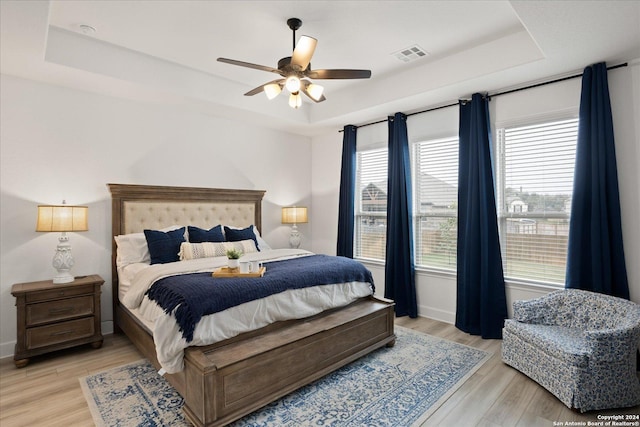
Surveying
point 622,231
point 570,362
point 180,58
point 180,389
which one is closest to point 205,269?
point 180,389

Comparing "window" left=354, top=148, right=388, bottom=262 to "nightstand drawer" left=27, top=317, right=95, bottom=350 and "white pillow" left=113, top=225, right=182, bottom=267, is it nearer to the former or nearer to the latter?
"white pillow" left=113, top=225, right=182, bottom=267

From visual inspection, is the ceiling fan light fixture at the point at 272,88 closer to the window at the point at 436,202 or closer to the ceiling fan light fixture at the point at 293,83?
the ceiling fan light fixture at the point at 293,83

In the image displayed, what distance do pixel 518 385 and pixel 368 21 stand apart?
318 centimetres

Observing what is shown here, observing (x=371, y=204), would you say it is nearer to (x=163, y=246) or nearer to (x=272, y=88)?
(x=272, y=88)

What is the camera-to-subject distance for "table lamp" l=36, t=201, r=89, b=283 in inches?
119

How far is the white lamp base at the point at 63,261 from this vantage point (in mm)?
3152

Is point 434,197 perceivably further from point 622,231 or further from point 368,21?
point 368,21

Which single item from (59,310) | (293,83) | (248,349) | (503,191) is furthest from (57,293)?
(503,191)

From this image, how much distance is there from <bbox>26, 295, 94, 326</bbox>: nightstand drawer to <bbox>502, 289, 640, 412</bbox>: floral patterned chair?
3873 millimetres

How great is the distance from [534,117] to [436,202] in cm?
137

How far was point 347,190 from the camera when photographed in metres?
5.07

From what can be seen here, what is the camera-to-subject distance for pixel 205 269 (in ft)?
9.67

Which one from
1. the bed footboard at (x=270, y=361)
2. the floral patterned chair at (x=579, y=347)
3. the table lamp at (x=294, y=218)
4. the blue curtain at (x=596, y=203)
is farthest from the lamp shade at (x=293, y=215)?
the blue curtain at (x=596, y=203)

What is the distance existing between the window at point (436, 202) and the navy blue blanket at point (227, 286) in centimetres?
144
